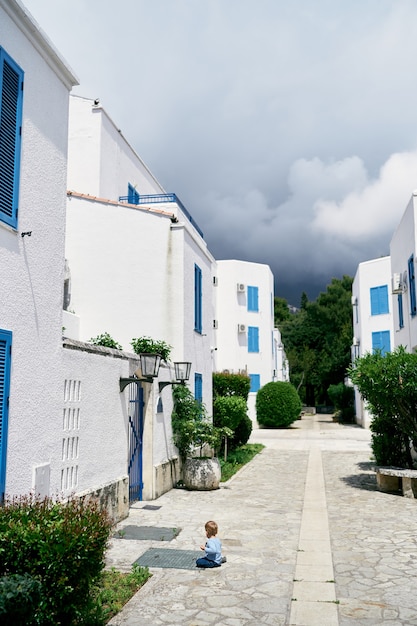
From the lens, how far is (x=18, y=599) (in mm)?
3512

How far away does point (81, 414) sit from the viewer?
775cm

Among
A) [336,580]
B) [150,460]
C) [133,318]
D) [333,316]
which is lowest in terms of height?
[336,580]

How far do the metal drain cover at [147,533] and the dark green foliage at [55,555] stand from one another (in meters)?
3.57

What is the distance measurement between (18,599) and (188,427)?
9.18m

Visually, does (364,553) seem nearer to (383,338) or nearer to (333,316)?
(383,338)

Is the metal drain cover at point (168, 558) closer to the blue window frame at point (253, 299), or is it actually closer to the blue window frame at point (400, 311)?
the blue window frame at point (400, 311)

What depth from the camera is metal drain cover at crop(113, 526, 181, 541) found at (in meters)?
7.98

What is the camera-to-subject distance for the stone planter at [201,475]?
39.4ft

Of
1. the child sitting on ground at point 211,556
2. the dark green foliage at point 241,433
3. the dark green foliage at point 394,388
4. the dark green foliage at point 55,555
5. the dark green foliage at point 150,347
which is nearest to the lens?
the dark green foliage at point 55,555

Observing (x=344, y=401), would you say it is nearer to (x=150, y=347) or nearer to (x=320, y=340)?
(x=320, y=340)

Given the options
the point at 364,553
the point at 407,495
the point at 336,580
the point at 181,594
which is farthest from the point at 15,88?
the point at 407,495

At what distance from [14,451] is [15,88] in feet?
13.1

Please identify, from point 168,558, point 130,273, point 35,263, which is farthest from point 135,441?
point 35,263

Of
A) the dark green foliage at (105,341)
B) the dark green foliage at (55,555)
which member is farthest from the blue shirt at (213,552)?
the dark green foliage at (105,341)
